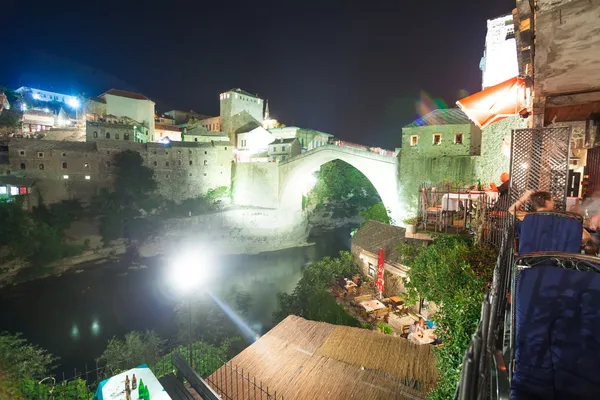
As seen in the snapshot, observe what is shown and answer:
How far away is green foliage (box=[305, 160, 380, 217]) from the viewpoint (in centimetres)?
3258

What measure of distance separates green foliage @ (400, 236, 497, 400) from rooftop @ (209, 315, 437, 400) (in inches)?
23.7

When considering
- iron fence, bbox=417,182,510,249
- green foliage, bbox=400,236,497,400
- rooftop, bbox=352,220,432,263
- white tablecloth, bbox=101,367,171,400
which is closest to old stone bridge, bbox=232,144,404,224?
rooftop, bbox=352,220,432,263

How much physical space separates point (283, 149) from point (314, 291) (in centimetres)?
1907

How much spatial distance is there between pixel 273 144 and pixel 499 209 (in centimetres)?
2630

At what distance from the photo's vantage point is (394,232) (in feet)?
43.0

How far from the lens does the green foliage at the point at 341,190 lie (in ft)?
107

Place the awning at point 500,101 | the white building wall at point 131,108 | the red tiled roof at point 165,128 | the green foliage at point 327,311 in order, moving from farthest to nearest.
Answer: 1. the red tiled roof at point 165,128
2. the white building wall at point 131,108
3. the green foliage at point 327,311
4. the awning at point 500,101

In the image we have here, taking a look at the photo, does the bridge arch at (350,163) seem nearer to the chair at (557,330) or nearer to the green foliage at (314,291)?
the green foliage at (314,291)

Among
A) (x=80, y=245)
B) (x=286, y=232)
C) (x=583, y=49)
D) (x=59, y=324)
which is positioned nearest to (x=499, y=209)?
(x=583, y=49)

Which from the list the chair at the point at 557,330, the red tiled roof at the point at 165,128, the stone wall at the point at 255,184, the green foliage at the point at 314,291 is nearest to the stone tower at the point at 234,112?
the red tiled roof at the point at 165,128

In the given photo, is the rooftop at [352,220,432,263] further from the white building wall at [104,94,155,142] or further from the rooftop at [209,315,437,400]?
the white building wall at [104,94,155,142]

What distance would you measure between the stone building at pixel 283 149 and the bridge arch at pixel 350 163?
220cm

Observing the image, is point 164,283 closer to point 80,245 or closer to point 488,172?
point 80,245

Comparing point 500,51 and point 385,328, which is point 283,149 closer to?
point 500,51
